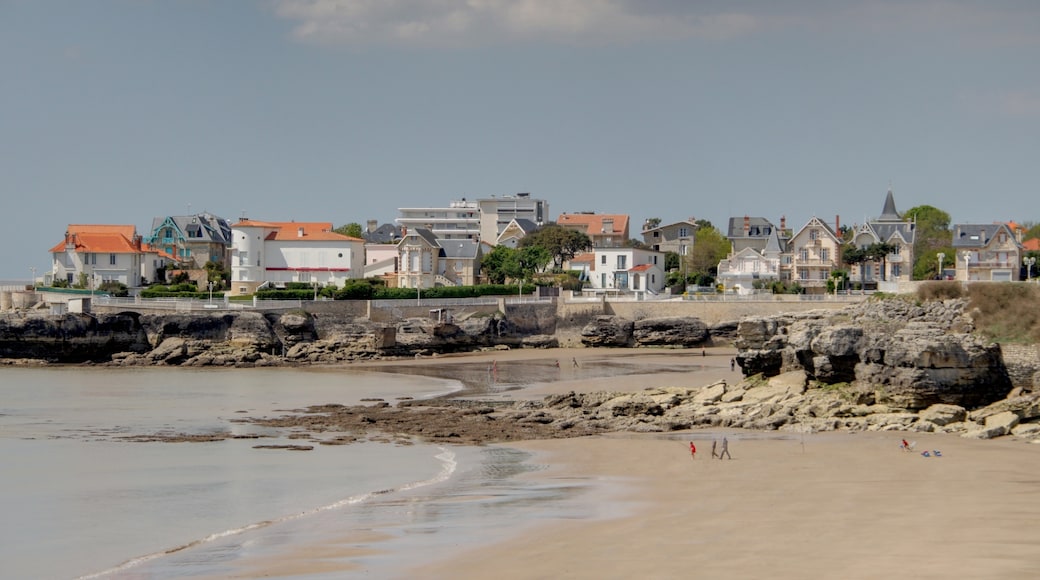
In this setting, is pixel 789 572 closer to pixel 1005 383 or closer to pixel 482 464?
pixel 482 464

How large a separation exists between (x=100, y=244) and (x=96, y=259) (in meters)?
1.14

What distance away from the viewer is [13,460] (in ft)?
87.6

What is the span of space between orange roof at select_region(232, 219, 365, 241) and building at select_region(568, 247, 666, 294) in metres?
19.0

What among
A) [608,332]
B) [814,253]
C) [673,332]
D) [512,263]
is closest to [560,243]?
[512,263]

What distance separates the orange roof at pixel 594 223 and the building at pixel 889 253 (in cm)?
3103

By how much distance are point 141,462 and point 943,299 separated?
26921mm

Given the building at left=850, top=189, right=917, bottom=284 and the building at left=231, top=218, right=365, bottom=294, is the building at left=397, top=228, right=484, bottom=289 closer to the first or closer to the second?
the building at left=231, top=218, right=365, bottom=294

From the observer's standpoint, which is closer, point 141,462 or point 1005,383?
point 141,462

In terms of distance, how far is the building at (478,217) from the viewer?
122188 mm

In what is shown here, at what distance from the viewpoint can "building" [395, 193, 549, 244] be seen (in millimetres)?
122188

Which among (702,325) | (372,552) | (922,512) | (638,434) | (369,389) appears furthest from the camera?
(702,325)

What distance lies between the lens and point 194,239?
88.6 meters

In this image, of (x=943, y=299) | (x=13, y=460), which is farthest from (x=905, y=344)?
(x=13, y=460)

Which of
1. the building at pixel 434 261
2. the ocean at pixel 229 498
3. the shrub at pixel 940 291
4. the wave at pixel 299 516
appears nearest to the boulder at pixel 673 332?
the building at pixel 434 261
